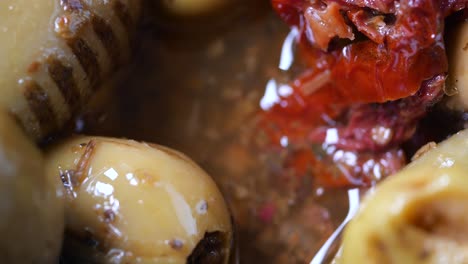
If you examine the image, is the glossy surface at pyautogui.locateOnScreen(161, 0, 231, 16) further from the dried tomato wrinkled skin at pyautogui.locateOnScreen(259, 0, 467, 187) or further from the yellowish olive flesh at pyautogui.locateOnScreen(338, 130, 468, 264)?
the yellowish olive flesh at pyautogui.locateOnScreen(338, 130, 468, 264)

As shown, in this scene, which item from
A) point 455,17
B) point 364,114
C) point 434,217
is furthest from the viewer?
point 364,114

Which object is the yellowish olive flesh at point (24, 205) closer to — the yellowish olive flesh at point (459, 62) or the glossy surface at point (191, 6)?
the glossy surface at point (191, 6)

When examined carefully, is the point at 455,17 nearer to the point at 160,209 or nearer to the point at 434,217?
the point at 434,217

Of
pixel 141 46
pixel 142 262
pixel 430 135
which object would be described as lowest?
pixel 430 135

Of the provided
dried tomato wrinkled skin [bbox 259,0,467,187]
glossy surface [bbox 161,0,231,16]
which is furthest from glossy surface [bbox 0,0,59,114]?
dried tomato wrinkled skin [bbox 259,0,467,187]

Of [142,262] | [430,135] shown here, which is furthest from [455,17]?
[142,262]

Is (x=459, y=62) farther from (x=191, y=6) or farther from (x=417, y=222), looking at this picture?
(x=191, y=6)

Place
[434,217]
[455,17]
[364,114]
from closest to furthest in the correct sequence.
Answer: [434,217] → [455,17] → [364,114]

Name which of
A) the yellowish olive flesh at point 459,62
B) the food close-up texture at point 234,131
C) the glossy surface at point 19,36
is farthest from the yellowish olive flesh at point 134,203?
the yellowish olive flesh at point 459,62
